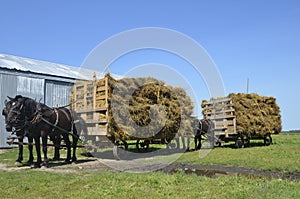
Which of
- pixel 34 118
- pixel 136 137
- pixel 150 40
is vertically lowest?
pixel 136 137

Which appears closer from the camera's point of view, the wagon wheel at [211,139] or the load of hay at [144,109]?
the load of hay at [144,109]

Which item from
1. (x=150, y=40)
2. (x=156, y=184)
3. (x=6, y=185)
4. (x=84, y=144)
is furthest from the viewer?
(x=84, y=144)

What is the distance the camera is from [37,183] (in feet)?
22.1

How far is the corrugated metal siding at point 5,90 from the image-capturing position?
62.4 ft

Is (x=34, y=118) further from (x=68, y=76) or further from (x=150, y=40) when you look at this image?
(x=68, y=76)

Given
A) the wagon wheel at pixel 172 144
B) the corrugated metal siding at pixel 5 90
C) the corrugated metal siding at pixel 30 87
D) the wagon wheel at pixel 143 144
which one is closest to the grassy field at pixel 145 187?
the wagon wheel at pixel 143 144

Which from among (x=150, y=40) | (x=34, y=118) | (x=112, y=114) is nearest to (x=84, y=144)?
(x=112, y=114)

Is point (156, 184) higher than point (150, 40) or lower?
lower

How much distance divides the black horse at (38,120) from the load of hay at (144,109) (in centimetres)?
175

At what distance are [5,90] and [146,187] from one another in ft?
54.4

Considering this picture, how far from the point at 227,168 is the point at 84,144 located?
5.80 meters

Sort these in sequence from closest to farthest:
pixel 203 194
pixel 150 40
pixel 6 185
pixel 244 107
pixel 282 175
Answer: pixel 203 194
pixel 6 185
pixel 282 175
pixel 150 40
pixel 244 107

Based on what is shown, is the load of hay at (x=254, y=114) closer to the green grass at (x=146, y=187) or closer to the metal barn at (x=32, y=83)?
the metal barn at (x=32, y=83)

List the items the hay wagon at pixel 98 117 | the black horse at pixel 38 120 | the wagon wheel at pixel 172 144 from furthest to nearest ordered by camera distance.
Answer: the wagon wheel at pixel 172 144 < the hay wagon at pixel 98 117 < the black horse at pixel 38 120
